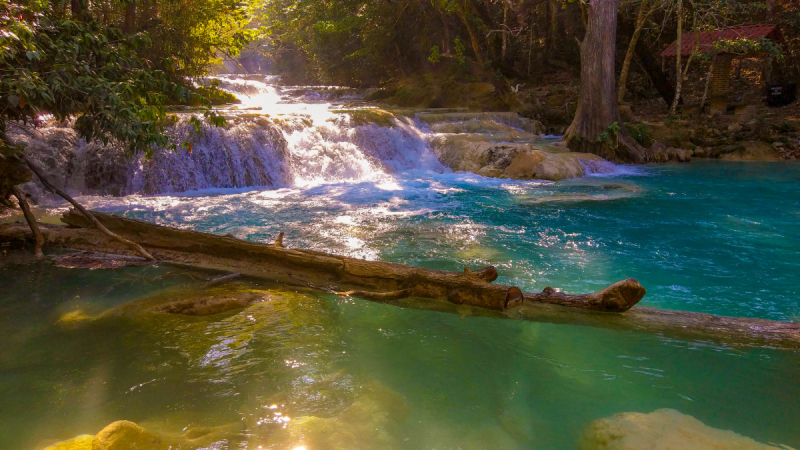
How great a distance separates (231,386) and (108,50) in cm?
281

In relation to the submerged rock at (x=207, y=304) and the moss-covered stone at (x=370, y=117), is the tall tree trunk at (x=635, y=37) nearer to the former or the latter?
the moss-covered stone at (x=370, y=117)

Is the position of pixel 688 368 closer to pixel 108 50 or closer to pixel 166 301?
pixel 166 301

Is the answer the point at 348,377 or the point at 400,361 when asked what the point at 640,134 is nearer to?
the point at 400,361

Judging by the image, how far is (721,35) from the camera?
17.1 meters

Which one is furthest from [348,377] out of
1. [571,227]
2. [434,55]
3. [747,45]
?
[434,55]

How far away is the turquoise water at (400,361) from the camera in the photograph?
109 inches

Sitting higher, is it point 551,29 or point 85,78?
point 551,29

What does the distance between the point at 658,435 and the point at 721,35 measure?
19.0 m

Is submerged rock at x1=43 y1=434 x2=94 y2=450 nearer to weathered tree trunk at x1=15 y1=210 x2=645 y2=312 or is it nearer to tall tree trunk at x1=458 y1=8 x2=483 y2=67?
weathered tree trunk at x1=15 y1=210 x2=645 y2=312

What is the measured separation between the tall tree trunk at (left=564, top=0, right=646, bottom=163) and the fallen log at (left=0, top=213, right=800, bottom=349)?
11.9 meters

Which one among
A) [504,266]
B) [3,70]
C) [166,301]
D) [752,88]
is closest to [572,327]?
[504,266]

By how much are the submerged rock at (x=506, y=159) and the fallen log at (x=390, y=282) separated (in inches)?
344

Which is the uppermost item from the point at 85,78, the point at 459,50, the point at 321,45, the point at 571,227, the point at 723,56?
the point at 321,45

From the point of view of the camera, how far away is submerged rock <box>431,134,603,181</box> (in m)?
12.0
